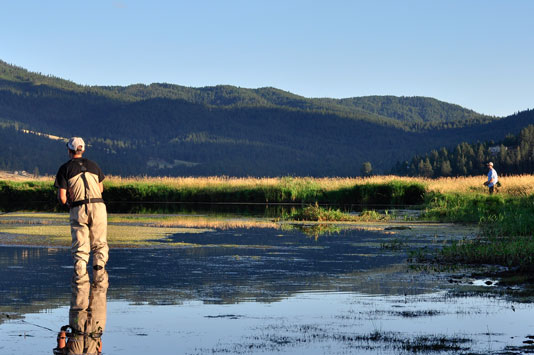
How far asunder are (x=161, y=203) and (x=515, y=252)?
34.4 m

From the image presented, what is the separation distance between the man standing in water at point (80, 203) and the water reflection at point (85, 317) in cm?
30

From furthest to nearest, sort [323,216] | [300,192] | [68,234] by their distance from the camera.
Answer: [300,192] → [323,216] → [68,234]

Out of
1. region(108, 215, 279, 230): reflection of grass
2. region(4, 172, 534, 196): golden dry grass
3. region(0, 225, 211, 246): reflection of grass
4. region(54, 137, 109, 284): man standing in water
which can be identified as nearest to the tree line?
region(4, 172, 534, 196): golden dry grass

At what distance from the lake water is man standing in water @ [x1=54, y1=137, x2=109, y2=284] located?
1.66ft

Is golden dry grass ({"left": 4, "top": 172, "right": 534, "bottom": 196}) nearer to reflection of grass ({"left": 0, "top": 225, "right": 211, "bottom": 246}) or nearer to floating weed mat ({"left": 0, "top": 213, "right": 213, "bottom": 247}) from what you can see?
floating weed mat ({"left": 0, "top": 213, "right": 213, "bottom": 247})

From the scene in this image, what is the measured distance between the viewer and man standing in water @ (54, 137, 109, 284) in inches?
484

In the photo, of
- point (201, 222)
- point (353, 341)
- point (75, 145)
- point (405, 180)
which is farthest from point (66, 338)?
point (405, 180)

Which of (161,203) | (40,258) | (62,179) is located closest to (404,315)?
(62,179)

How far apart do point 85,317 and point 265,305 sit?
2.27 metres

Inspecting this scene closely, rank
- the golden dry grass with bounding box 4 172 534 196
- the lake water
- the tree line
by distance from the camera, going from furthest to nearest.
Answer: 1. the tree line
2. the golden dry grass with bounding box 4 172 534 196
3. the lake water

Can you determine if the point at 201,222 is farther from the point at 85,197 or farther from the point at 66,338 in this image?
the point at 66,338

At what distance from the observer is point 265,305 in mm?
10539

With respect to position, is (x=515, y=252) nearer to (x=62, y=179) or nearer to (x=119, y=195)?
(x=62, y=179)

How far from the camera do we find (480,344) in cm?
808
